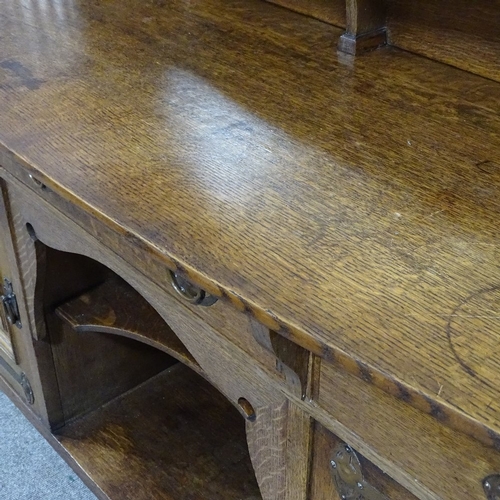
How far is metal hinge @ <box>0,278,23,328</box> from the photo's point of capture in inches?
47.3

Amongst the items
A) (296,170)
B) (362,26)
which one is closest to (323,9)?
(362,26)

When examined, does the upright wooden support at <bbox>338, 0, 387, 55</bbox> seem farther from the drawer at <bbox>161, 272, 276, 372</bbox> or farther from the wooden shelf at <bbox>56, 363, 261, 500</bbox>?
the wooden shelf at <bbox>56, 363, 261, 500</bbox>

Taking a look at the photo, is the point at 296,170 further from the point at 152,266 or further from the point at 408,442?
the point at 408,442

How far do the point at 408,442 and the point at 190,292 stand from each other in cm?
26

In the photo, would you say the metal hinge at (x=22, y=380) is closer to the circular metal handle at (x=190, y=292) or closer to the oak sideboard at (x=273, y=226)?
the oak sideboard at (x=273, y=226)

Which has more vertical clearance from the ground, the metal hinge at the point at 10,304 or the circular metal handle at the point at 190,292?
the circular metal handle at the point at 190,292

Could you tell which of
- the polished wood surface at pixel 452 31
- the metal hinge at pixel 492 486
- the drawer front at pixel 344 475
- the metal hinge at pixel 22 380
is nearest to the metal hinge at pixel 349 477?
the drawer front at pixel 344 475

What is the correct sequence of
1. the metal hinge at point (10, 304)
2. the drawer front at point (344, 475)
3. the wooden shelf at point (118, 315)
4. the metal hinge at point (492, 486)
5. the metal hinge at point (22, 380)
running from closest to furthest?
the metal hinge at point (492, 486)
the drawer front at point (344, 475)
the wooden shelf at point (118, 315)
the metal hinge at point (10, 304)
the metal hinge at point (22, 380)

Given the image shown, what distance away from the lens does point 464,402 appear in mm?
491

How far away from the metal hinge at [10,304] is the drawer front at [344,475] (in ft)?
2.15

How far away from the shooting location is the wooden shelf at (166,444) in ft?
4.04

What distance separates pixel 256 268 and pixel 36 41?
0.63m

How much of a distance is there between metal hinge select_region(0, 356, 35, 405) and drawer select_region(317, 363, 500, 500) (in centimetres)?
81

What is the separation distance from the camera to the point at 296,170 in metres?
0.74
